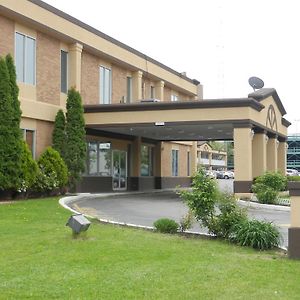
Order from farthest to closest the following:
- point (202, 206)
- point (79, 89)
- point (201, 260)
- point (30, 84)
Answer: point (79, 89), point (30, 84), point (202, 206), point (201, 260)

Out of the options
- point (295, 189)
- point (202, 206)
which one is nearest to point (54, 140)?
point (202, 206)

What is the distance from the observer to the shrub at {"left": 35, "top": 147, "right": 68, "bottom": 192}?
2300 centimetres

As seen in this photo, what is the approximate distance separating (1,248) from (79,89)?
61.7ft

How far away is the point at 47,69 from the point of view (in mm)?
25828

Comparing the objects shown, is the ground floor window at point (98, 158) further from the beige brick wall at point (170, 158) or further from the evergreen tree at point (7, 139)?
the evergreen tree at point (7, 139)

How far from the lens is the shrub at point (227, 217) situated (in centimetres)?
1177

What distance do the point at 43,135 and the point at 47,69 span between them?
3105 millimetres

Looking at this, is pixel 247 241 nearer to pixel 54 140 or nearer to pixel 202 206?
pixel 202 206

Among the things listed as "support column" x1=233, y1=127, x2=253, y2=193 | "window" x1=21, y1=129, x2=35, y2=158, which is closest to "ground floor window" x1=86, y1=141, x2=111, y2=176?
"window" x1=21, y1=129, x2=35, y2=158

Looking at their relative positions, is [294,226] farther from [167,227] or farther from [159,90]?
[159,90]

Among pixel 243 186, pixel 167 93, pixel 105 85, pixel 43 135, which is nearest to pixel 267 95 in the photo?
pixel 243 186

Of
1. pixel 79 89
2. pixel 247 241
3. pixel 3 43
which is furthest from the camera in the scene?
pixel 79 89

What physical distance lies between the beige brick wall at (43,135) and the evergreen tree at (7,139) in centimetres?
401

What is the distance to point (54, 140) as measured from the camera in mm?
25734
